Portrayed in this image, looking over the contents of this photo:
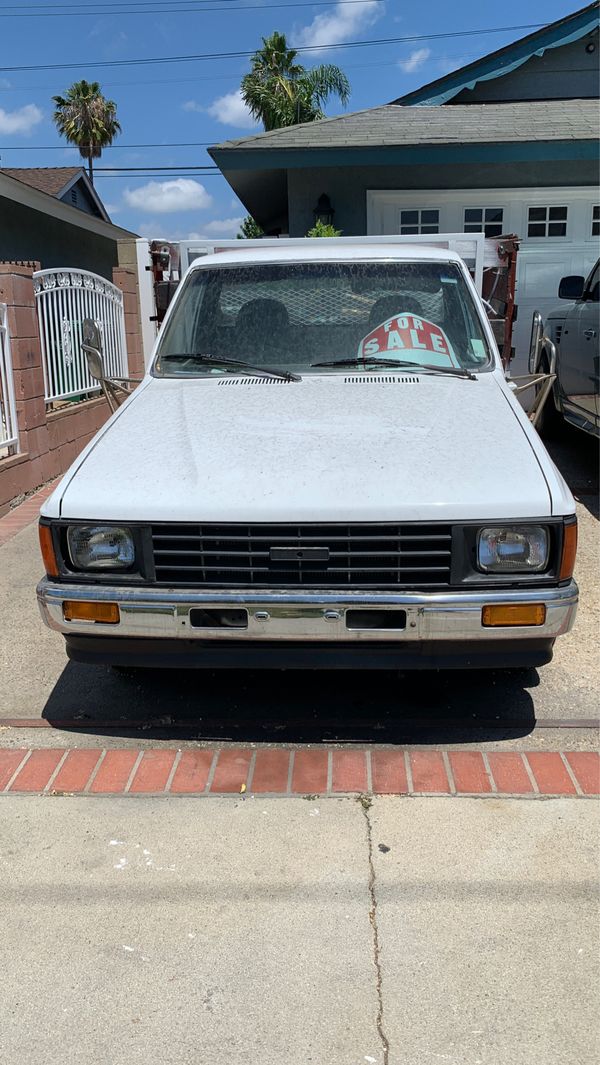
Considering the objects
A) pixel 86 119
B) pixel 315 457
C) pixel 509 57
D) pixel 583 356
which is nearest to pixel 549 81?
pixel 509 57

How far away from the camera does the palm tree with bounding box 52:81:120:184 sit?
42812mm

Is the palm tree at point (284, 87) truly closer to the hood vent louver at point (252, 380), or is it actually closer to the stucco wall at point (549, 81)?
the stucco wall at point (549, 81)

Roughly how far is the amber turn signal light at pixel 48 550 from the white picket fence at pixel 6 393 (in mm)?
4104

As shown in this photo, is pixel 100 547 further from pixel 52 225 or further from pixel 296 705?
pixel 52 225

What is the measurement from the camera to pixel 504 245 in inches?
290

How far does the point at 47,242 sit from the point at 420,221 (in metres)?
9.66

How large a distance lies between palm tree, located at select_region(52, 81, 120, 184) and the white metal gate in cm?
3679

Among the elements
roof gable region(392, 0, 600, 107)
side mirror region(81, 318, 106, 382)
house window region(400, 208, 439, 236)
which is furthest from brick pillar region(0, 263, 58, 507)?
roof gable region(392, 0, 600, 107)

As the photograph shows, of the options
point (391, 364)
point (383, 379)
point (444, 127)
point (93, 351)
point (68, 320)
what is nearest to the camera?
point (383, 379)

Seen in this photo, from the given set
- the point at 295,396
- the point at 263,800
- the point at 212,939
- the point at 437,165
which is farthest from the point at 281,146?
the point at 212,939

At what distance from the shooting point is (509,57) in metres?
12.3

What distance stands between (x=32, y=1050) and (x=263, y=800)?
1.16m

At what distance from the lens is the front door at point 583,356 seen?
6.82 m

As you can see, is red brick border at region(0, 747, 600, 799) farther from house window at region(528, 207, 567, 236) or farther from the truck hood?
house window at region(528, 207, 567, 236)
